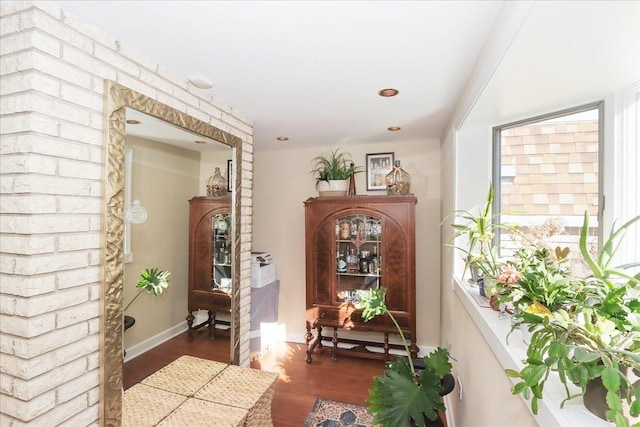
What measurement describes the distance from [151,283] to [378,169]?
8.07ft

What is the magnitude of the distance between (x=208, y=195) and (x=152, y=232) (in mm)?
500

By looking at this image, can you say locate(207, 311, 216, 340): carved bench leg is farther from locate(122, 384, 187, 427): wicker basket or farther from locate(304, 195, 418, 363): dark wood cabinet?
locate(304, 195, 418, 363): dark wood cabinet

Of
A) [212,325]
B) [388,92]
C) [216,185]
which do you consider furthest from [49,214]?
[388,92]

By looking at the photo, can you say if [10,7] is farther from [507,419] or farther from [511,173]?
[511,173]

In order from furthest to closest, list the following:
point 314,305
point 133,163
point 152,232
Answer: point 314,305 → point 152,232 → point 133,163

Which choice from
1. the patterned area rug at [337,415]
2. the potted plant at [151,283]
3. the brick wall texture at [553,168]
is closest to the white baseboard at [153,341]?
the potted plant at [151,283]

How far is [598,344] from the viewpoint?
0.66 metres

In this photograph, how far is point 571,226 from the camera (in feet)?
5.06

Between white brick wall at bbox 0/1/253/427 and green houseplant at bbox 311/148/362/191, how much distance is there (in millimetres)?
2171

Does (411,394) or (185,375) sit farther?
(185,375)

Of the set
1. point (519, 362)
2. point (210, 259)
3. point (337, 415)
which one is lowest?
point (337, 415)

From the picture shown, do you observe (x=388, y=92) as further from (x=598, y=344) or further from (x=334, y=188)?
(x=598, y=344)

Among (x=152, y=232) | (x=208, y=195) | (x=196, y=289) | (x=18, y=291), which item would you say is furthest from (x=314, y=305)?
(x=18, y=291)

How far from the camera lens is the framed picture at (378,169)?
3.35m
